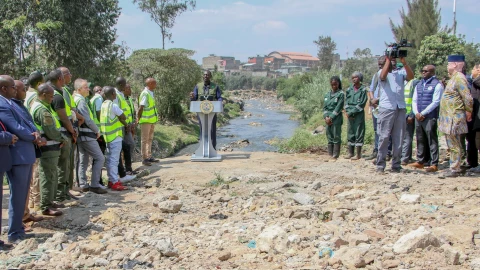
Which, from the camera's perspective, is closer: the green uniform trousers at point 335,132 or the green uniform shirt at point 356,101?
the green uniform shirt at point 356,101

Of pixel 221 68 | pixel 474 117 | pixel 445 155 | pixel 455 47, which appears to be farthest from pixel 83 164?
pixel 221 68

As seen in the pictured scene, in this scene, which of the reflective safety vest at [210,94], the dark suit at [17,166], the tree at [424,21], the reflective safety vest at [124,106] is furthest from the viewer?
the tree at [424,21]

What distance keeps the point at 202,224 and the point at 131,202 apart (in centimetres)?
165

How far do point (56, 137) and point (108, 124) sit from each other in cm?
169

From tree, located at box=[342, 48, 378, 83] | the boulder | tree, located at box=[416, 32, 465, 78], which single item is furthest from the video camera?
tree, located at box=[342, 48, 378, 83]

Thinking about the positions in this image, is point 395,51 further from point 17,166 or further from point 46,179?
point 17,166

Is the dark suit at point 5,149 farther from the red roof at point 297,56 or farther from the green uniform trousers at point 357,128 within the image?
the red roof at point 297,56

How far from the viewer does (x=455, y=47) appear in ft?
95.5

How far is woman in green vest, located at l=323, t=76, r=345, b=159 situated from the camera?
360 inches

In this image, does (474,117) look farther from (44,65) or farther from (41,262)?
(44,65)

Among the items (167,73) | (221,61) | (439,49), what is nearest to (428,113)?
(167,73)

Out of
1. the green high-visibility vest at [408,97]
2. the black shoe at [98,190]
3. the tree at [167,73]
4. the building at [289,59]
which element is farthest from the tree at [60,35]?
the building at [289,59]

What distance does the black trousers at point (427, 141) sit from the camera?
758 cm

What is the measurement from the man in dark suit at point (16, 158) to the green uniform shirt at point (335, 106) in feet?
19.7
